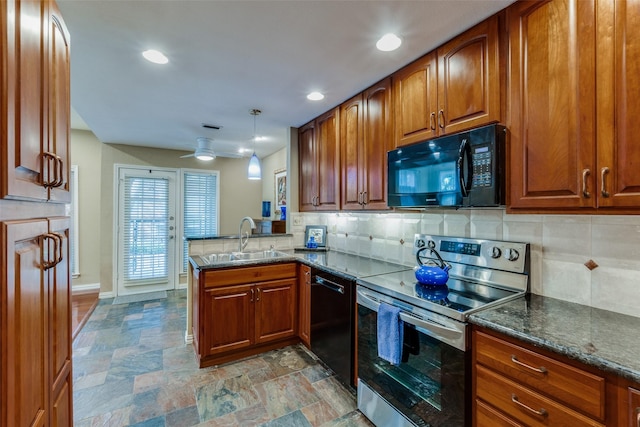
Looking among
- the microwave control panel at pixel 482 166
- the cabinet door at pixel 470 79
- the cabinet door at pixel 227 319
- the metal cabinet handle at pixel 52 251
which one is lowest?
the cabinet door at pixel 227 319

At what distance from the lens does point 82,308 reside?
13.1ft

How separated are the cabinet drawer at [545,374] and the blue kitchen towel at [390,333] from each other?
1.38 ft

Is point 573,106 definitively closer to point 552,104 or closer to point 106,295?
point 552,104

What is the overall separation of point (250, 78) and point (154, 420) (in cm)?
254

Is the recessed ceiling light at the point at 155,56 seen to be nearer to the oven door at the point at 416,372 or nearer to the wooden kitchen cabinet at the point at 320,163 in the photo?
the wooden kitchen cabinet at the point at 320,163

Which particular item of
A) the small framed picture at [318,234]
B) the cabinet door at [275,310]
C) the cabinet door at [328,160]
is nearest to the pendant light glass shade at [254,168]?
the cabinet door at [328,160]

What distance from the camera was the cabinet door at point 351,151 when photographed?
8.51ft

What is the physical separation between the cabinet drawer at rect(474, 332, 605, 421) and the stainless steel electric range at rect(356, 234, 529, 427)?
0.34 ft

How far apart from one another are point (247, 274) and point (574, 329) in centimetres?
221

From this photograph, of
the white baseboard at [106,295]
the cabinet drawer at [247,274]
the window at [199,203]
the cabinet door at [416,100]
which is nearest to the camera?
the cabinet door at [416,100]

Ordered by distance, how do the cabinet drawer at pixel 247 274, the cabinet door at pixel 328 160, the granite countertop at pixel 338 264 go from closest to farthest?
the granite countertop at pixel 338 264 → the cabinet drawer at pixel 247 274 → the cabinet door at pixel 328 160

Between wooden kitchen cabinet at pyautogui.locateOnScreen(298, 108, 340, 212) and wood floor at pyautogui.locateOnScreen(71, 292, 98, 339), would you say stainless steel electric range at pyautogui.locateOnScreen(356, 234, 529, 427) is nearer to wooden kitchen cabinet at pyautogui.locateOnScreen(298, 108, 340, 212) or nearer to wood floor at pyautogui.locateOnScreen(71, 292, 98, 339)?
wooden kitchen cabinet at pyautogui.locateOnScreen(298, 108, 340, 212)

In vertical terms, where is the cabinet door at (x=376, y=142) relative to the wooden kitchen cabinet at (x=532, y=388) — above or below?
above

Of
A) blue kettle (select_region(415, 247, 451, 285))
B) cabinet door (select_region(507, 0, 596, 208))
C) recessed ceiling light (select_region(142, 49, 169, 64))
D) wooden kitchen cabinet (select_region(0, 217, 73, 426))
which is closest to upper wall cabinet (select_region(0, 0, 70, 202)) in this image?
wooden kitchen cabinet (select_region(0, 217, 73, 426))
